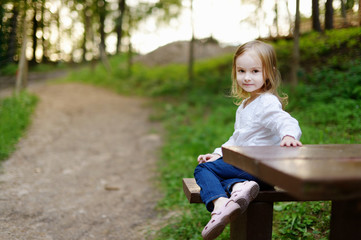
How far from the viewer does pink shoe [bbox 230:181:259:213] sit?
1.95m

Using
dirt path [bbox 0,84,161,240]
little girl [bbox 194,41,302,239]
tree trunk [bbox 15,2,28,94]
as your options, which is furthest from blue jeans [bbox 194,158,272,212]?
tree trunk [bbox 15,2,28,94]

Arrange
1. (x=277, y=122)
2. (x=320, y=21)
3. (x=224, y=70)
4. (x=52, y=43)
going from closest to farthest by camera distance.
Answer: (x=277, y=122)
(x=320, y=21)
(x=224, y=70)
(x=52, y=43)

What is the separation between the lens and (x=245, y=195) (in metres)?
1.97

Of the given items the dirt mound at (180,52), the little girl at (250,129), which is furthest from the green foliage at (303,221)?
the dirt mound at (180,52)

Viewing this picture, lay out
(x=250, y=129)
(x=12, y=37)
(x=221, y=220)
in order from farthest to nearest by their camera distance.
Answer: (x=12, y=37) < (x=250, y=129) < (x=221, y=220)

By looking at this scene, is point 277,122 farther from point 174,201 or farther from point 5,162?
point 5,162

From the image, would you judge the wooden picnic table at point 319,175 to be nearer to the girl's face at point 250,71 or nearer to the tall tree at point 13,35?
the girl's face at point 250,71

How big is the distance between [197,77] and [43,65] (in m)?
15.6

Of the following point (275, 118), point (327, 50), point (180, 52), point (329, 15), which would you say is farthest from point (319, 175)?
point (180, 52)

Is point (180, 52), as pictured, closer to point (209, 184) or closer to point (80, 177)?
point (80, 177)

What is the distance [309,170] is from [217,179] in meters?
1.10

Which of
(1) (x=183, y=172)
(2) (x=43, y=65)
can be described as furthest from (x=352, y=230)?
(2) (x=43, y=65)

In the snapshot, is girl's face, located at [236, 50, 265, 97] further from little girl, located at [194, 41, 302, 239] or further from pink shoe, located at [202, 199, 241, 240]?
pink shoe, located at [202, 199, 241, 240]

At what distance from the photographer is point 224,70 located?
11445 mm
